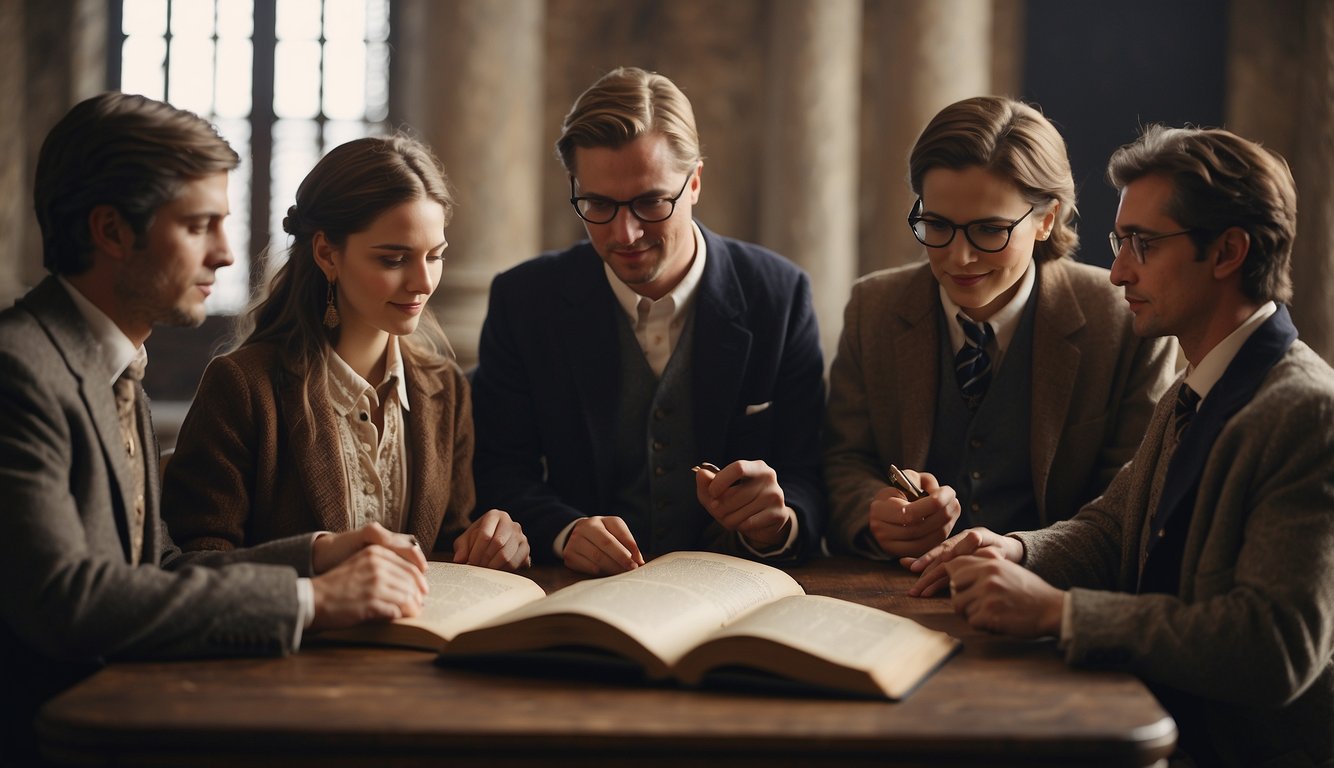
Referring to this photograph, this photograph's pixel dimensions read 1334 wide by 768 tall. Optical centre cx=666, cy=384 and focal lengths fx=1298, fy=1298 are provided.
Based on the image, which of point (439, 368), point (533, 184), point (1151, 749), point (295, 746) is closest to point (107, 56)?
point (533, 184)

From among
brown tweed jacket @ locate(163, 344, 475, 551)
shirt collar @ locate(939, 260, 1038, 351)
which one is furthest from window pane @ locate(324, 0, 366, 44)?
shirt collar @ locate(939, 260, 1038, 351)

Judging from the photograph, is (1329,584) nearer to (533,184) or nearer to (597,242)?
(597,242)

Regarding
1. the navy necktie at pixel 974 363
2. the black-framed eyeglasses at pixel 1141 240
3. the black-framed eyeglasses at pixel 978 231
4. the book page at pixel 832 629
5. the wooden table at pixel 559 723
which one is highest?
the black-framed eyeglasses at pixel 1141 240

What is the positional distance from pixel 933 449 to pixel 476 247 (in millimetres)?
3504

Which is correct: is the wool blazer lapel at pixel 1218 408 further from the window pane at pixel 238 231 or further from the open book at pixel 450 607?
the window pane at pixel 238 231

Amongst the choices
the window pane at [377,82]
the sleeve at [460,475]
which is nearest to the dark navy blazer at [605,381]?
the sleeve at [460,475]

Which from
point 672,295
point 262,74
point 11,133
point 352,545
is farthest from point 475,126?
point 352,545

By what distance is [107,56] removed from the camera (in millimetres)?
7496

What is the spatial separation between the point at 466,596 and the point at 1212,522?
1163 millimetres

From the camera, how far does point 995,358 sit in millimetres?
2848

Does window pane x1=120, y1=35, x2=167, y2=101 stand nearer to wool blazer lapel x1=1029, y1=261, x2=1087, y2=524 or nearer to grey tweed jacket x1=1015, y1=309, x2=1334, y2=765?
wool blazer lapel x1=1029, y1=261, x2=1087, y2=524

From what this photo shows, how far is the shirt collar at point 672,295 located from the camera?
2.98 meters

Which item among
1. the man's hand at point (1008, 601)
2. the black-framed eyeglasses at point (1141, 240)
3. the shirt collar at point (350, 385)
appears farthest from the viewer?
the shirt collar at point (350, 385)

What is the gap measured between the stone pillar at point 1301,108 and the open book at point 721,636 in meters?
Result: 4.54
